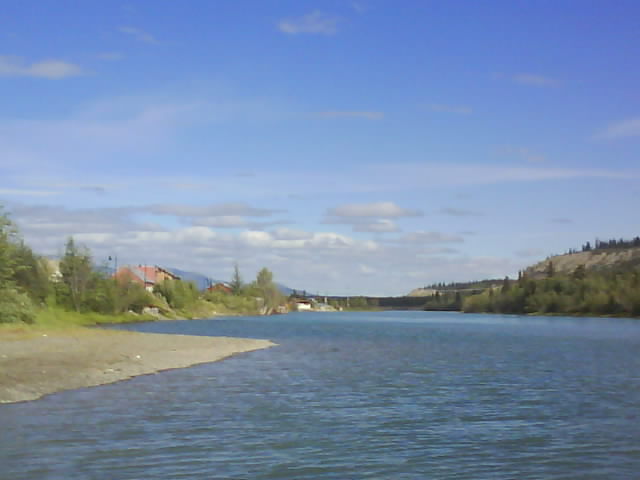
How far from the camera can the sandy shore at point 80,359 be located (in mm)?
31984

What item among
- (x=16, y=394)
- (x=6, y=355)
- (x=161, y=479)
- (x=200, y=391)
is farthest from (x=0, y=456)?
(x=6, y=355)

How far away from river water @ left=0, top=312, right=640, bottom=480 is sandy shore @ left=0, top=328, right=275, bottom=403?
1569 mm

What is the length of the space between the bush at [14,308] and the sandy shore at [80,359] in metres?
10.4

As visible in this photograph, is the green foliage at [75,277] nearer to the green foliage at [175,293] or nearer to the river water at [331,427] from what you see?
the green foliage at [175,293]

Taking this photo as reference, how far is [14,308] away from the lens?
69125 mm

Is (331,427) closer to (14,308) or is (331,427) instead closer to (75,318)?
(14,308)

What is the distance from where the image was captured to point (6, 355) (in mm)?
38906

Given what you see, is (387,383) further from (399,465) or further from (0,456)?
(0,456)

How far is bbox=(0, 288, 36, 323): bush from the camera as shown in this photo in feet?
223

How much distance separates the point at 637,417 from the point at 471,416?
20.0 feet

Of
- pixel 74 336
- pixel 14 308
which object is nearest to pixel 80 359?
pixel 74 336

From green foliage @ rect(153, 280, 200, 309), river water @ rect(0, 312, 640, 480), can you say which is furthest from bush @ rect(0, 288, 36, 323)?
green foliage @ rect(153, 280, 200, 309)

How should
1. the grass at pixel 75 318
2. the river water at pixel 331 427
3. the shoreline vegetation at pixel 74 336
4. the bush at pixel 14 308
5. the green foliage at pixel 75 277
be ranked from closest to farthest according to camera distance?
the river water at pixel 331 427 → the shoreline vegetation at pixel 74 336 → the bush at pixel 14 308 → the grass at pixel 75 318 → the green foliage at pixel 75 277

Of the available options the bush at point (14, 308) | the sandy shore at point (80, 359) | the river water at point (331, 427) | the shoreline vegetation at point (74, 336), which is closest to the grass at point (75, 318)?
the shoreline vegetation at point (74, 336)
